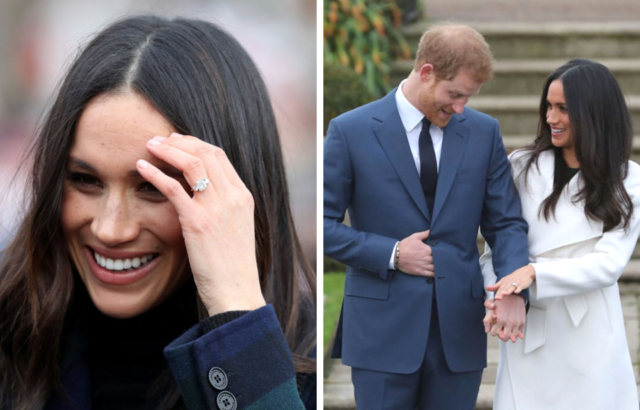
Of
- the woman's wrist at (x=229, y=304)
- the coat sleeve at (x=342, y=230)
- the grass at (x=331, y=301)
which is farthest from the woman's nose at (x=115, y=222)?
the grass at (x=331, y=301)

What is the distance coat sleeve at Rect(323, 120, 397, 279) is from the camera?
319cm

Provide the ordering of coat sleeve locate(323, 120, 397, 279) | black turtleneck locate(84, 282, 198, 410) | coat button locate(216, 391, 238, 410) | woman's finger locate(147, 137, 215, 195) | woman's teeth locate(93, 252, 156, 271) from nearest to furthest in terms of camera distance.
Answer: coat button locate(216, 391, 238, 410), woman's finger locate(147, 137, 215, 195), woman's teeth locate(93, 252, 156, 271), black turtleneck locate(84, 282, 198, 410), coat sleeve locate(323, 120, 397, 279)

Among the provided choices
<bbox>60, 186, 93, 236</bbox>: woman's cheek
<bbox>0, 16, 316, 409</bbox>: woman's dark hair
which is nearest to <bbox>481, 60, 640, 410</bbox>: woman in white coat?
<bbox>0, 16, 316, 409</bbox>: woman's dark hair

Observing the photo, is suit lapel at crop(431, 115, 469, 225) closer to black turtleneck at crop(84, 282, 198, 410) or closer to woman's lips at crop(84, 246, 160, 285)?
black turtleneck at crop(84, 282, 198, 410)

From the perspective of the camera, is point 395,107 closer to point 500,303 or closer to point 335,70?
point 500,303

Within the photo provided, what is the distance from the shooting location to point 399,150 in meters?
3.24

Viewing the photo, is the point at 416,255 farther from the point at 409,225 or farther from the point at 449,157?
the point at 449,157

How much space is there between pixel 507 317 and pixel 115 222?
152cm

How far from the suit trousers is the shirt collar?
0.67 meters

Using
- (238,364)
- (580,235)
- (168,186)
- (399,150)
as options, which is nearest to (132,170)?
(168,186)

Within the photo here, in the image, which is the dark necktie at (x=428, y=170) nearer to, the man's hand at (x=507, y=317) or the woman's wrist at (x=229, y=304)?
the man's hand at (x=507, y=317)

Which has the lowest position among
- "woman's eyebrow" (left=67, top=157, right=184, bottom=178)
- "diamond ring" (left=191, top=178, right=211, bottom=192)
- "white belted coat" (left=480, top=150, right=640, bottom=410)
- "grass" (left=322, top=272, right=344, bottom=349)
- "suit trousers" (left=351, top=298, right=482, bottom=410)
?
"grass" (left=322, top=272, right=344, bottom=349)

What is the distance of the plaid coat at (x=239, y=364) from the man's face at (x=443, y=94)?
138 centimetres

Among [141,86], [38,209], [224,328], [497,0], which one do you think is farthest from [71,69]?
[497,0]
